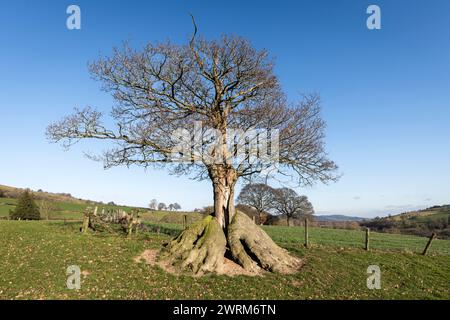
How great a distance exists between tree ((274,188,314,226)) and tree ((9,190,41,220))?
150ft

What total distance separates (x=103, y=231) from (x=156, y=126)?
1081cm

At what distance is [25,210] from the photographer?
47.7m

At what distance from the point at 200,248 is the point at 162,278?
281 cm

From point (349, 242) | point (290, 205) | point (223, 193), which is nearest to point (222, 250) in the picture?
point (223, 193)

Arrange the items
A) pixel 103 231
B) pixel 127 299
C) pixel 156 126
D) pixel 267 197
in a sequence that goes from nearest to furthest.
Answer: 1. pixel 127 299
2. pixel 156 126
3. pixel 103 231
4. pixel 267 197

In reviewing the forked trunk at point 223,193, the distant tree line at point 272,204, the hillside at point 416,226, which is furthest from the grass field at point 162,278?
the distant tree line at point 272,204

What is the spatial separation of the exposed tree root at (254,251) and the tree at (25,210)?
44.9 meters

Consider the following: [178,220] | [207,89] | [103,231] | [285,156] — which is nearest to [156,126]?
[207,89]

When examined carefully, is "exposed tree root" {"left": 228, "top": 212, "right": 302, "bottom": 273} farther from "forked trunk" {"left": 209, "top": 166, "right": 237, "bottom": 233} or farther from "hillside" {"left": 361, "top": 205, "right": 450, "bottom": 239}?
"hillside" {"left": 361, "top": 205, "right": 450, "bottom": 239}

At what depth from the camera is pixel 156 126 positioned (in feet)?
51.7

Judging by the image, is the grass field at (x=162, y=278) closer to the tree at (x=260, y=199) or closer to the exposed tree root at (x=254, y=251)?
the exposed tree root at (x=254, y=251)

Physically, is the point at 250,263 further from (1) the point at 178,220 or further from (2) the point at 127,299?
(1) the point at 178,220

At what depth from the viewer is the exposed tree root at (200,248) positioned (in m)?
14.4

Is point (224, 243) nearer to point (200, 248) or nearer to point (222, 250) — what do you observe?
point (222, 250)
